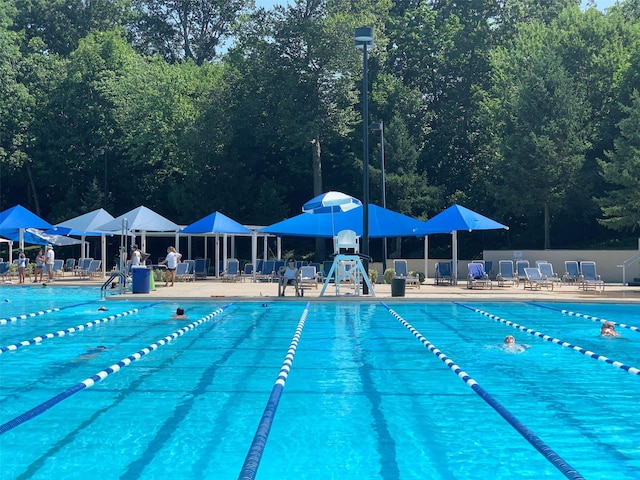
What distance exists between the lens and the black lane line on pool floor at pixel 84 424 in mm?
5784

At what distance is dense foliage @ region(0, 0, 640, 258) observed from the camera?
1246 inches

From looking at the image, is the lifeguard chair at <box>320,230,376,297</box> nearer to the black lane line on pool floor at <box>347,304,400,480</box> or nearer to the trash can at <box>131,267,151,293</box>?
the trash can at <box>131,267,151,293</box>

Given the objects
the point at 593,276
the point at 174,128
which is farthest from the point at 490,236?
the point at 174,128

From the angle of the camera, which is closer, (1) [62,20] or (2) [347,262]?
(2) [347,262]

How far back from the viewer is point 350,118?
3600cm

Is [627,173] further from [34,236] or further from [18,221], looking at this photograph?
[34,236]

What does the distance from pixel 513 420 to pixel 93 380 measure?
4.59 meters

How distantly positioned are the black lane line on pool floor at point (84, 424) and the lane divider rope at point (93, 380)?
1.01ft

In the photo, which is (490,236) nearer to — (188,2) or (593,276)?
(593,276)

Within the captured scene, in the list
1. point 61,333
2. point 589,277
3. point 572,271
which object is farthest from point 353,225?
point 61,333

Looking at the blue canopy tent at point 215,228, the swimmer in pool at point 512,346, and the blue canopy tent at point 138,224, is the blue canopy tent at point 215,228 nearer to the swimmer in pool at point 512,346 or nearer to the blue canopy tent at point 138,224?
the blue canopy tent at point 138,224

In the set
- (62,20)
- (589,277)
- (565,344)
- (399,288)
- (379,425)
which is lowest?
(379,425)

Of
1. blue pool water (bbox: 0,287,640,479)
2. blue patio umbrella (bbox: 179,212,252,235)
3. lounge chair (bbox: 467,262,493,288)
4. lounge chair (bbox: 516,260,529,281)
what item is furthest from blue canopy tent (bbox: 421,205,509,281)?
blue pool water (bbox: 0,287,640,479)

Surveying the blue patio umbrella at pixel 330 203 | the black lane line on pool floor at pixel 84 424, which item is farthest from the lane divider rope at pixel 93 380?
the blue patio umbrella at pixel 330 203
